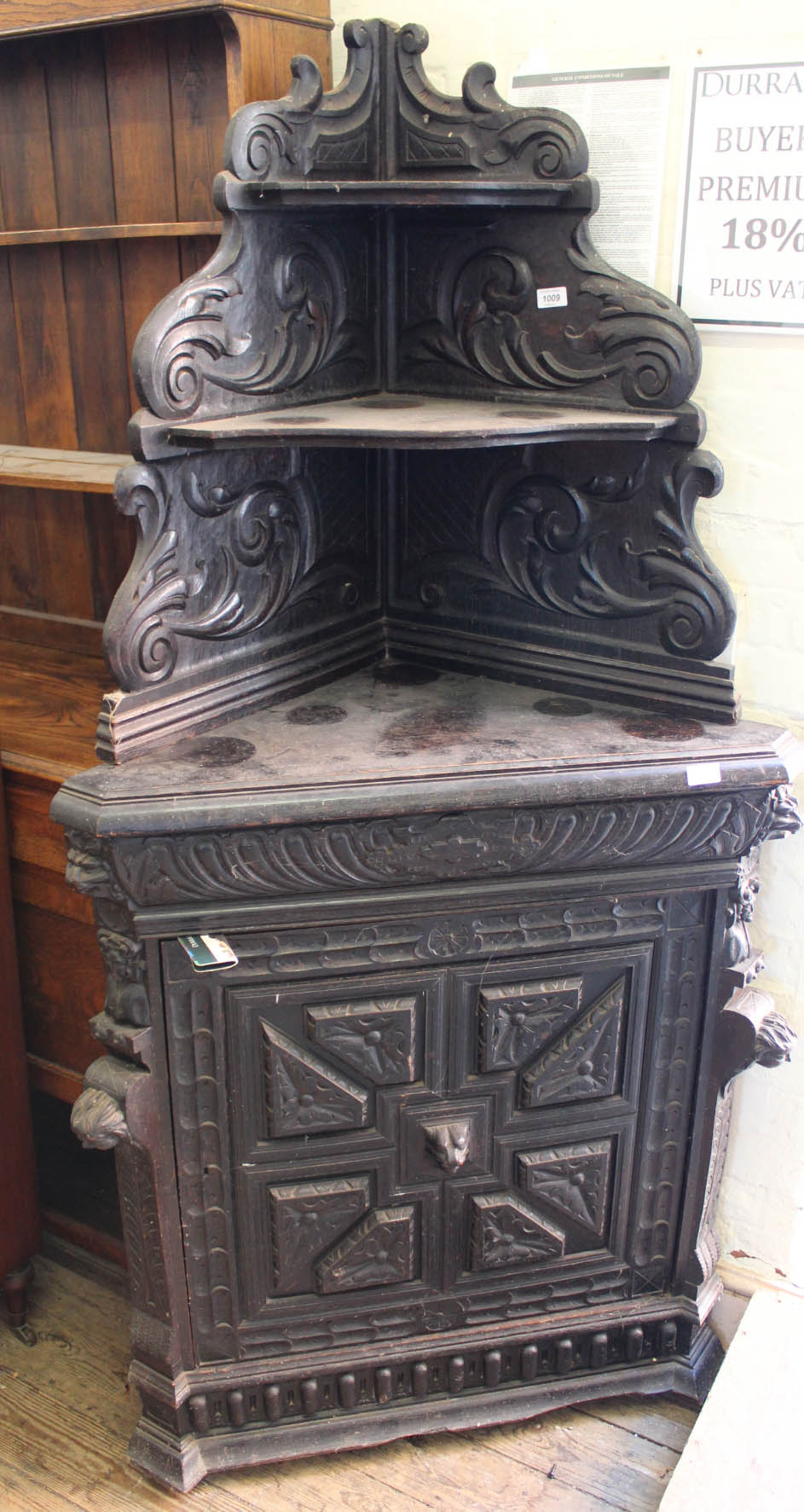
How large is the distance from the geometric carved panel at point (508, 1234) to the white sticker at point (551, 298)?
51.6 inches

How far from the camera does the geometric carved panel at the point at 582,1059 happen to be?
5.84ft

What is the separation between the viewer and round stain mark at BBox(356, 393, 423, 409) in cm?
184

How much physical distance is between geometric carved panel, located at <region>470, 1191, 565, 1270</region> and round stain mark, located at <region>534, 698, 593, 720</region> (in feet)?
2.36

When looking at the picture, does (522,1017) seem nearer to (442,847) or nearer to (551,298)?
(442,847)

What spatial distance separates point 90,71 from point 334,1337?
2.00 meters

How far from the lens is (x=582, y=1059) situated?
1.79 m

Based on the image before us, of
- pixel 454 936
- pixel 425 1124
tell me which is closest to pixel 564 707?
pixel 454 936

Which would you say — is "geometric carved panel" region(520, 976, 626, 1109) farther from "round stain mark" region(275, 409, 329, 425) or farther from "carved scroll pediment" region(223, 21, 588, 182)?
"carved scroll pediment" region(223, 21, 588, 182)

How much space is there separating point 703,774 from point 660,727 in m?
0.15

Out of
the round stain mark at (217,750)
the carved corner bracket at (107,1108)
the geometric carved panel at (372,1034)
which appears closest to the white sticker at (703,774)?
the geometric carved panel at (372,1034)

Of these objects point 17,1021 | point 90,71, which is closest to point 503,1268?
point 17,1021

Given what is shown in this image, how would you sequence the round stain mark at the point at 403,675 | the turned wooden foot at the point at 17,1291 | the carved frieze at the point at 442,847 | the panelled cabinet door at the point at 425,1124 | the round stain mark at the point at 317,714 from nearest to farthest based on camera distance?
the carved frieze at the point at 442,847 → the panelled cabinet door at the point at 425,1124 → the round stain mark at the point at 317,714 → the round stain mark at the point at 403,675 → the turned wooden foot at the point at 17,1291

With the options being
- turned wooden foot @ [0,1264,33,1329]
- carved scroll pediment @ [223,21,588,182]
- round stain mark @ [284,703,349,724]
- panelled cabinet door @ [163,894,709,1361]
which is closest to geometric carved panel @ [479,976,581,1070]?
panelled cabinet door @ [163,894,709,1361]

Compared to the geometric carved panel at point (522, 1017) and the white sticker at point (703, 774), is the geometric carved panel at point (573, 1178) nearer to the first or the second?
the geometric carved panel at point (522, 1017)
